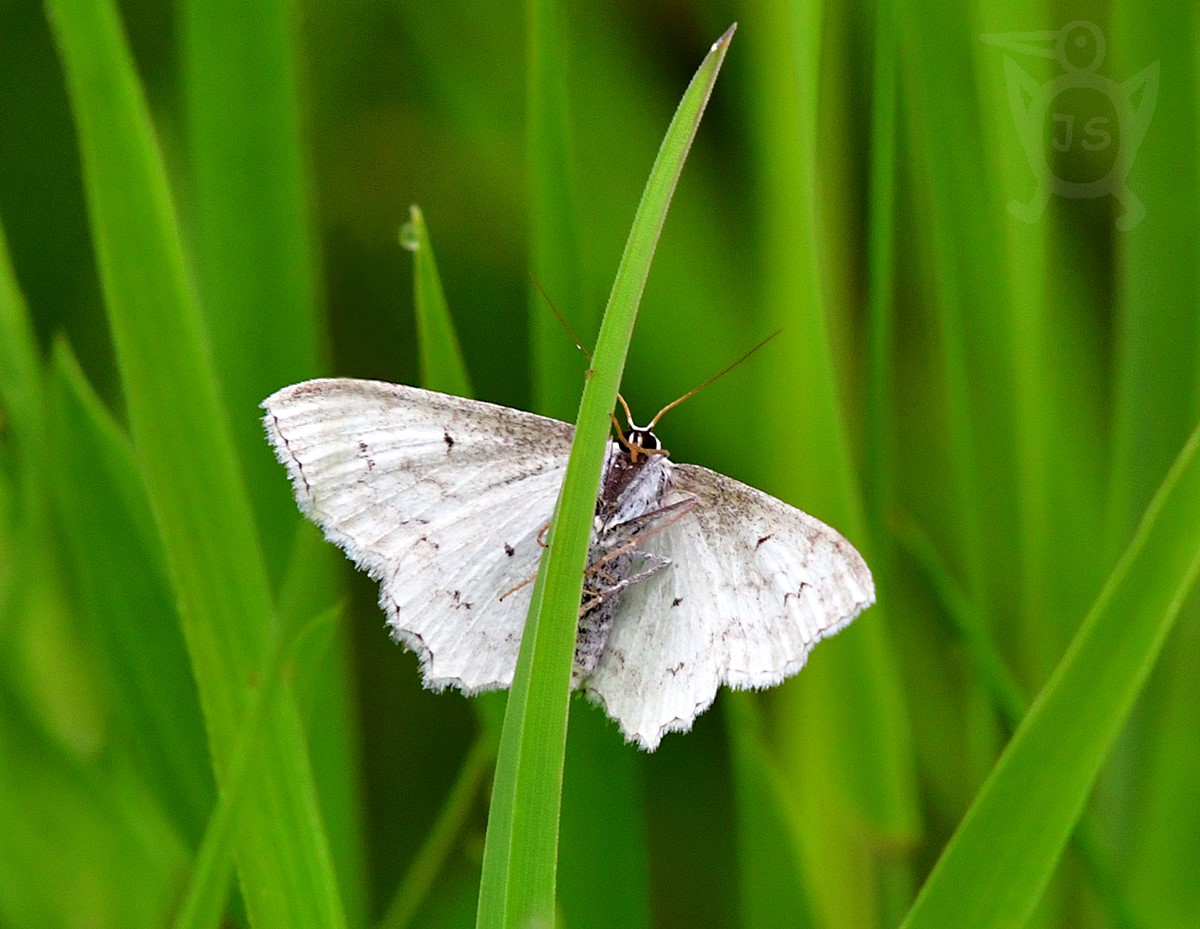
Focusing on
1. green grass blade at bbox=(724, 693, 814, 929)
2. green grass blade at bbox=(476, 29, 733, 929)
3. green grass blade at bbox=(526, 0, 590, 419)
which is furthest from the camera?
green grass blade at bbox=(724, 693, 814, 929)

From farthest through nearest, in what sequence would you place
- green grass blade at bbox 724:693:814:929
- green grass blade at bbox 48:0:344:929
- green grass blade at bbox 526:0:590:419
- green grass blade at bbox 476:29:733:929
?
green grass blade at bbox 724:693:814:929 → green grass blade at bbox 526:0:590:419 → green grass blade at bbox 48:0:344:929 → green grass blade at bbox 476:29:733:929

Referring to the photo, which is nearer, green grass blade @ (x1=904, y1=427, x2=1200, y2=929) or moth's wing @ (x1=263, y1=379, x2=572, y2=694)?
green grass blade @ (x1=904, y1=427, x2=1200, y2=929)

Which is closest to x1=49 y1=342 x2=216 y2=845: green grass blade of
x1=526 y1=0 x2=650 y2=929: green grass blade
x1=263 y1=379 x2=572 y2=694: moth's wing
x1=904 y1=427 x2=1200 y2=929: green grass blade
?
x1=263 y1=379 x2=572 y2=694: moth's wing

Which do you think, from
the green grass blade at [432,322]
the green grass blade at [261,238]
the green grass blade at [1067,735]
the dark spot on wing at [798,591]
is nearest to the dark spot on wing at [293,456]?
the green grass blade at [432,322]

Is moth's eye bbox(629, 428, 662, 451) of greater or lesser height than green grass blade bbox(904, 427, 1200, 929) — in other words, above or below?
above

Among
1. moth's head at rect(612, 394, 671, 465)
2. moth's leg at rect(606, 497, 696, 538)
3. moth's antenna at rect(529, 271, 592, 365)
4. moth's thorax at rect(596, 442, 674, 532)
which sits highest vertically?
moth's antenna at rect(529, 271, 592, 365)

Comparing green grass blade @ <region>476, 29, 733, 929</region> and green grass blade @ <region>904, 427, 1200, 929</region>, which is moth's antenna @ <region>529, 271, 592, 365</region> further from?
green grass blade @ <region>904, 427, 1200, 929</region>

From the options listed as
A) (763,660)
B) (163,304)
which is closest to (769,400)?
(763,660)
